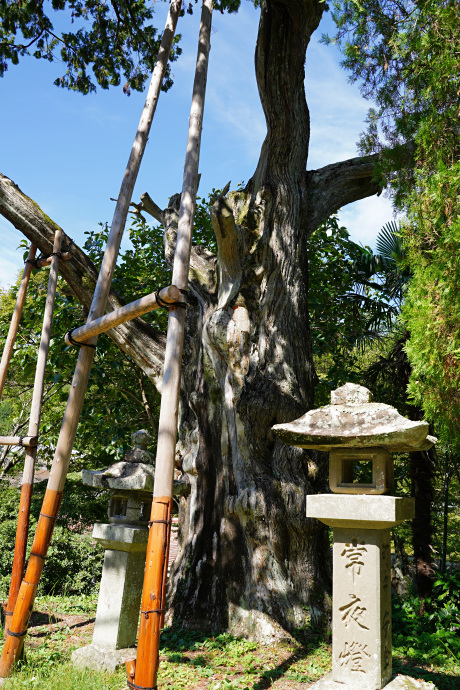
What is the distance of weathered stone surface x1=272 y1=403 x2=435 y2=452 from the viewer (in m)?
3.45

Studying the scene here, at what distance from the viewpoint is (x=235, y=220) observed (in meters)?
6.37

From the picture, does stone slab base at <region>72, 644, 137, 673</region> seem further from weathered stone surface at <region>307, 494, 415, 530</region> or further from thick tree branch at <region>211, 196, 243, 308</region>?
thick tree branch at <region>211, 196, 243, 308</region>

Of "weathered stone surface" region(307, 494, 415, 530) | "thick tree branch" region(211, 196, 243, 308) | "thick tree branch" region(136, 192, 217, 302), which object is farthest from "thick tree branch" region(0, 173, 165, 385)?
"weathered stone surface" region(307, 494, 415, 530)

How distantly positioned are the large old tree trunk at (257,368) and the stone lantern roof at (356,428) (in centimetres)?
211

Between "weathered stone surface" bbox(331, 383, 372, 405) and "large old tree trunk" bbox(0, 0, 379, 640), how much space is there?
2018 mm

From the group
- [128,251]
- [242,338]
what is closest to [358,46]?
[242,338]

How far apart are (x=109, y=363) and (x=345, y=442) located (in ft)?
19.0

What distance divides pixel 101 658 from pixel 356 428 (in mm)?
3006

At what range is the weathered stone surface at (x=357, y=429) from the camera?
3.45 metres

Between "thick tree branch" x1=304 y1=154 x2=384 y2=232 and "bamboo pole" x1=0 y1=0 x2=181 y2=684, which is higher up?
"thick tree branch" x1=304 y1=154 x2=384 y2=232

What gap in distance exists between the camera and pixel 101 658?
4598 millimetres

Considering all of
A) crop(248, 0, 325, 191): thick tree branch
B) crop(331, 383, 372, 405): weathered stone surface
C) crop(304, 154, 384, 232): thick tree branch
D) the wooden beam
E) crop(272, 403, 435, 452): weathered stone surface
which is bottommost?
crop(272, 403, 435, 452): weathered stone surface

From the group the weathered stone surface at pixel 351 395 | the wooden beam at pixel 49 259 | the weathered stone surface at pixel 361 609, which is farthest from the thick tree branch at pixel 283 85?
the weathered stone surface at pixel 361 609

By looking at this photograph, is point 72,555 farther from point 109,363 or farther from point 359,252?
point 359,252
